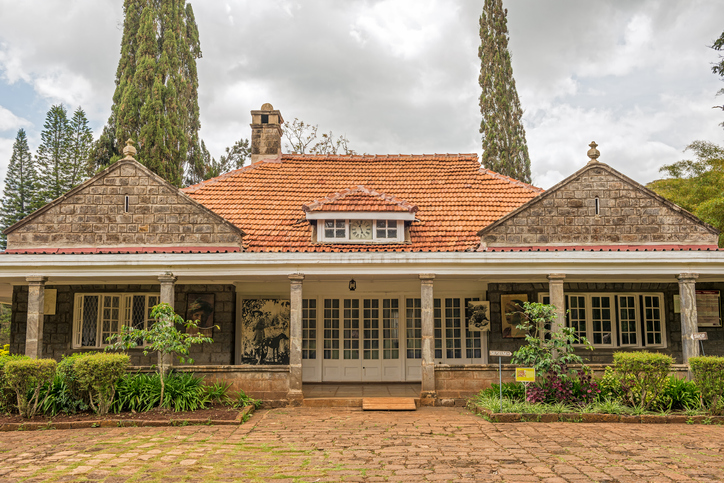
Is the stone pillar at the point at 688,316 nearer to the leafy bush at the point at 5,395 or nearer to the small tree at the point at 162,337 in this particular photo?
the small tree at the point at 162,337

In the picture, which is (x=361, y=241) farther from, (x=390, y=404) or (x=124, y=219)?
(x=124, y=219)

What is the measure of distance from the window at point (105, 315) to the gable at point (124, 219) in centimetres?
161

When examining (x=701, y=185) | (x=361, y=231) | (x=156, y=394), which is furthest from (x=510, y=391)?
(x=701, y=185)

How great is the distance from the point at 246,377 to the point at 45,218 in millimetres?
5820

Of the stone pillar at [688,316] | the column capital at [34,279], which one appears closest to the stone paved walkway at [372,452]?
the stone pillar at [688,316]

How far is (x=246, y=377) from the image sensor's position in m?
10.1

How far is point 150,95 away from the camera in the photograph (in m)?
24.0

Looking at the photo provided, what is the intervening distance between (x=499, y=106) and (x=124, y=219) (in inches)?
782

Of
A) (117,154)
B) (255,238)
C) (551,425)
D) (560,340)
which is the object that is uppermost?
(117,154)

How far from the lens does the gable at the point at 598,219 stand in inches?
456

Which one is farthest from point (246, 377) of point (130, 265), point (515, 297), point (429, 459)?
point (515, 297)

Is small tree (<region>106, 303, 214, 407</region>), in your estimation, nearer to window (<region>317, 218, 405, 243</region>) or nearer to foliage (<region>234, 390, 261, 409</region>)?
foliage (<region>234, 390, 261, 409</region>)

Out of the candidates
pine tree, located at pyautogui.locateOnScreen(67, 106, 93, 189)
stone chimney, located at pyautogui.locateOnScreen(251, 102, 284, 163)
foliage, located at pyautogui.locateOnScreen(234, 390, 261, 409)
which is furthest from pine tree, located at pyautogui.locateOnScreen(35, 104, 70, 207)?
foliage, located at pyautogui.locateOnScreen(234, 390, 261, 409)

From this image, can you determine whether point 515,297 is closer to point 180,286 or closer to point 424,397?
point 424,397
